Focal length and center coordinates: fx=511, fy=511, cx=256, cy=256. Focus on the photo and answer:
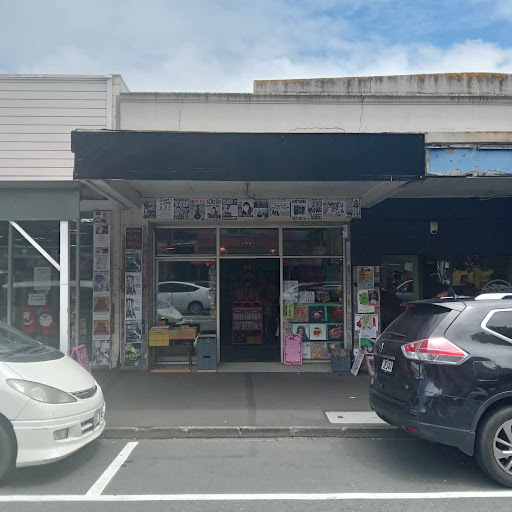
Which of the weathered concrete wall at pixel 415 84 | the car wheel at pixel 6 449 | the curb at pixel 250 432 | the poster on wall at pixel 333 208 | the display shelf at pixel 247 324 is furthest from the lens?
the weathered concrete wall at pixel 415 84

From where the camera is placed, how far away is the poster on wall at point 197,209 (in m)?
9.72

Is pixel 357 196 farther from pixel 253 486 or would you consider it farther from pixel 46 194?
pixel 253 486

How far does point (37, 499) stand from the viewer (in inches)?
179

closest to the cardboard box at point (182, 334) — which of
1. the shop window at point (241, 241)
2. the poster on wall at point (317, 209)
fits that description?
the shop window at point (241, 241)

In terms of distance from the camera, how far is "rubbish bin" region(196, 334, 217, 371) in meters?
9.68

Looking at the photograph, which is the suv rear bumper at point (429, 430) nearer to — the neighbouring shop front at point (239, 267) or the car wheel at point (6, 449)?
the car wheel at point (6, 449)

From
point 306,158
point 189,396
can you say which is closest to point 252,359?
point 189,396

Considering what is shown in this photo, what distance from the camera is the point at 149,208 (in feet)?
31.6

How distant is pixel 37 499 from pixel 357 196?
7.30 metres

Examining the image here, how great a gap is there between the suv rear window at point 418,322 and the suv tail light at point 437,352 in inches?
4.0

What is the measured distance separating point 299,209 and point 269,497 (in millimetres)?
6118

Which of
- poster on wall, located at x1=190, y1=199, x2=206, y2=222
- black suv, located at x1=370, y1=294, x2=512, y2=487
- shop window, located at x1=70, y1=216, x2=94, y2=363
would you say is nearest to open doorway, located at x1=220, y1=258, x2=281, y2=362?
poster on wall, located at x1=190, y1=199, x2=206, y2=222

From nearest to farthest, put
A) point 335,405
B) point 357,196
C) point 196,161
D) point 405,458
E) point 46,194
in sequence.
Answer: point 405,458, point 196,161, point 335,405, point 46,194, point 357,196

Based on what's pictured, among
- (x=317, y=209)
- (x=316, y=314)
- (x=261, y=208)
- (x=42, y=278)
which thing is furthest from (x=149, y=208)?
(x=316, y=314)
